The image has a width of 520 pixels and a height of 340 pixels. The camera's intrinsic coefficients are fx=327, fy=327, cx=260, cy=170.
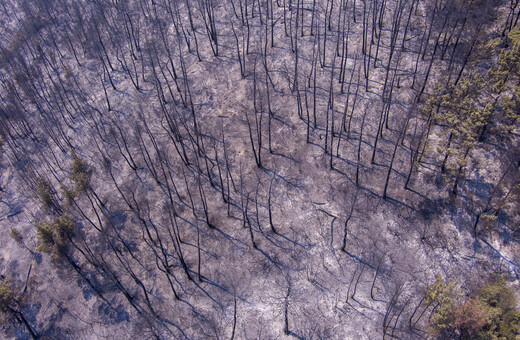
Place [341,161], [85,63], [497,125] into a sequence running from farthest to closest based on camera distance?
[85,63] → [341,161] → [497,125]

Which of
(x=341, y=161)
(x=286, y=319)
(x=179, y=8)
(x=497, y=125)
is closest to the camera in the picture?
(x=286, y=319)

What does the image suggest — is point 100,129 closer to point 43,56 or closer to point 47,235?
point 47,235

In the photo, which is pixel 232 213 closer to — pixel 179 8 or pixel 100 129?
pixel 100 129

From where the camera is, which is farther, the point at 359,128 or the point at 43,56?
the point at 43,56

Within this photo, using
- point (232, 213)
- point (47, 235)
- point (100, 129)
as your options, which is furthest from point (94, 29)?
point (232, 213)

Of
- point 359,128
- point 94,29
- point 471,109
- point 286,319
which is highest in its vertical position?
point 94,29

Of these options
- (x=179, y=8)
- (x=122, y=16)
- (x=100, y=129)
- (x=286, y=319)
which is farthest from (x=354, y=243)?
(x=122, y=16)

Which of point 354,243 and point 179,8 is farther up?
point 179,8
